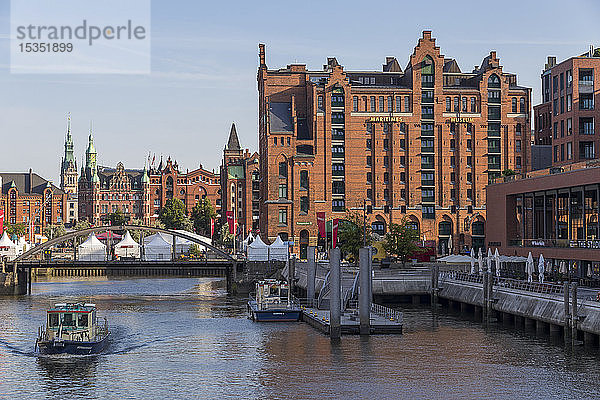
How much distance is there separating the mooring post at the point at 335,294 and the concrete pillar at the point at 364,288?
163cm

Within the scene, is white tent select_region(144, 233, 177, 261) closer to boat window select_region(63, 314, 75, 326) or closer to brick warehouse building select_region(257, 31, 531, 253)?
brick warehouse building select_region(257, 31, 531, 253)

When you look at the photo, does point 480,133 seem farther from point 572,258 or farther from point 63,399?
point 63,399

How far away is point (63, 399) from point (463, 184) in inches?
4966

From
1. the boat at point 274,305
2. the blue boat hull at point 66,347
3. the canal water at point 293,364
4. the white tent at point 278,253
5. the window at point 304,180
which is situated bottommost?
the canal water at point 293,364

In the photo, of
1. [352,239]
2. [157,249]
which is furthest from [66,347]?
[352,239]

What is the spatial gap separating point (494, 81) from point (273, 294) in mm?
94251

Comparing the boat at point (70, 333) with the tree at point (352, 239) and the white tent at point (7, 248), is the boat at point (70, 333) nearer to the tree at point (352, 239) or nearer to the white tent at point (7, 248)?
the white tent at point (7, 248)

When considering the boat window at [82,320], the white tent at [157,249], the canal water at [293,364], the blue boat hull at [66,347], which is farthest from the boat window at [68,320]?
the white tent at [157,249]

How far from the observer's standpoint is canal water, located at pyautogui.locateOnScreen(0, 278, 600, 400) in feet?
162

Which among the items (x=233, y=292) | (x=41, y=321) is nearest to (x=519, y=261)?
(x=233, y=292)

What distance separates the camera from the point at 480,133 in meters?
167

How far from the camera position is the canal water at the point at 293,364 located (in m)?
49.2

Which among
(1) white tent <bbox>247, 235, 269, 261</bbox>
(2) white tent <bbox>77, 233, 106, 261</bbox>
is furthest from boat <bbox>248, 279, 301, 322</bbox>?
(2) white tent <bbox>77, 233, 106, 261</bbox>

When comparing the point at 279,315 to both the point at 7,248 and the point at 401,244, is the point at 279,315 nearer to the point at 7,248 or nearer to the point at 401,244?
the point at 401,244
